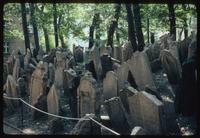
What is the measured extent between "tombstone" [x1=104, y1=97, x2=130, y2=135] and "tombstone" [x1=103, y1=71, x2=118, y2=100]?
1517 mm

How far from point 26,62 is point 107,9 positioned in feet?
38.6

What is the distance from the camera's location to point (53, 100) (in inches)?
338

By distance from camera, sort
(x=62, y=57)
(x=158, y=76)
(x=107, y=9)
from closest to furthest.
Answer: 1. (x=158, y=76)
2. (x=62, y=57)
3. (x=107, y=9)

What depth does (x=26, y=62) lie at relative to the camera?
13.6 m

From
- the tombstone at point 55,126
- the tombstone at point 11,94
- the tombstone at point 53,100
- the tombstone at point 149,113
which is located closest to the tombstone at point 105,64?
the tombstone at point 11,94

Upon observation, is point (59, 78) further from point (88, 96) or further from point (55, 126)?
point (88, 96)

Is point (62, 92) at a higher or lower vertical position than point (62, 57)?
lower

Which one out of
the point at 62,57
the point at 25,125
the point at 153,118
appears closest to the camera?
the point at 153,118

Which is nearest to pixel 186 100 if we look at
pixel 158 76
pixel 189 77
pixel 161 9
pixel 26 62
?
pixel 189 77

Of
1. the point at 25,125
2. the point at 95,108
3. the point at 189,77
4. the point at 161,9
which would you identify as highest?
the point at 161,9

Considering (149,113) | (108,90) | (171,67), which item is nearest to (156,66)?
(171,67)

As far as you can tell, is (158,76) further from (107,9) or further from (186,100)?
(107,9)

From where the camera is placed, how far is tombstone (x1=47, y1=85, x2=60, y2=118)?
849cm

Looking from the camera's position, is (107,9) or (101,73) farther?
(107,9)
